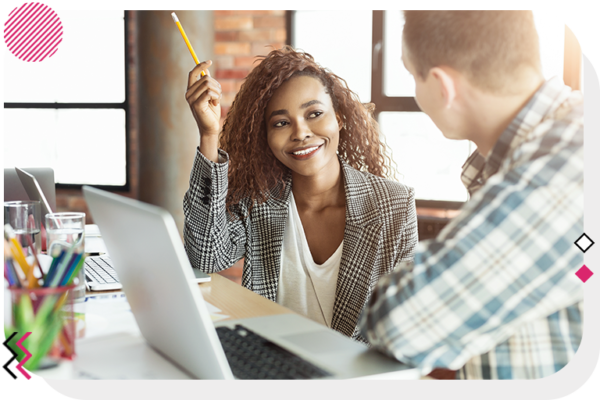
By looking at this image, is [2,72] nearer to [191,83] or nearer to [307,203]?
[191,83]

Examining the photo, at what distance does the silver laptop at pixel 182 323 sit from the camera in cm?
69

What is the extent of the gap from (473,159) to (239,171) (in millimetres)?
740

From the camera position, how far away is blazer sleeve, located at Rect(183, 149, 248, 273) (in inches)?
50.7

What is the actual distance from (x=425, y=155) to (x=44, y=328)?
0.81 metres

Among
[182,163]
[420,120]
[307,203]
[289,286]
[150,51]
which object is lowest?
Result: [289,286]

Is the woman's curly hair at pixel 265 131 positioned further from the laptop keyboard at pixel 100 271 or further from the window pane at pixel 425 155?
the laptop keyboard at pixel 100 271

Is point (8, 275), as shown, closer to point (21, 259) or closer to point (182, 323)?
point (21, 259)

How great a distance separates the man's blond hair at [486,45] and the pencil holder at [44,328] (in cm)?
63

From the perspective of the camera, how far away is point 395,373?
765 millimetres

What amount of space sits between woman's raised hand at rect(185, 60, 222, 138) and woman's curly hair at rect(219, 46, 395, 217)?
148 mm

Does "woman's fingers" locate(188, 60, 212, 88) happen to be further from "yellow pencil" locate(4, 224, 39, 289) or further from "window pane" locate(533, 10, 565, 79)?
"window pane" locate(533, 10, 565, 79)

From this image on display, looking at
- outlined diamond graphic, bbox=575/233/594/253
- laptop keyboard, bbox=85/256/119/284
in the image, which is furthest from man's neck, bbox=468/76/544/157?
laptop keyboard, bbox=85/256/119/284

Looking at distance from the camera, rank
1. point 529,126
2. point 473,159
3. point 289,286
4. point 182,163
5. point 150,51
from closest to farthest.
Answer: point 529,126, point 473,159, point 150,51, point 182,163, point 289,286

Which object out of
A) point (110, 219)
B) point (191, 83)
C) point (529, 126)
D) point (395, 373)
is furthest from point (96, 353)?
point (529, 126)
